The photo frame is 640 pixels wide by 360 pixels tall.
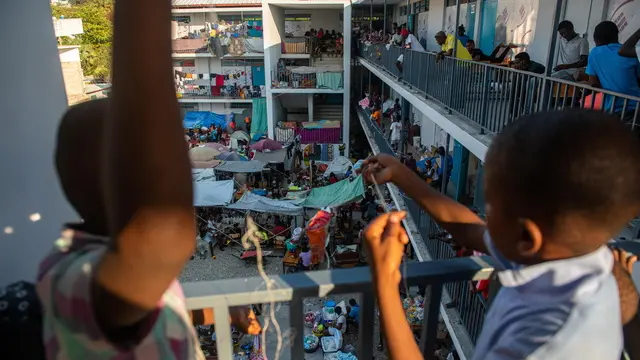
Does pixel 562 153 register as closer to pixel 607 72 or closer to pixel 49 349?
pixel 49 349

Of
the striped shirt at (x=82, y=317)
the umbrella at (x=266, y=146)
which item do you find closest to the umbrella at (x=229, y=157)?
the umbrella at (x=266, y=146)

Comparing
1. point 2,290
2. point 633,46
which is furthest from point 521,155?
point 633,46

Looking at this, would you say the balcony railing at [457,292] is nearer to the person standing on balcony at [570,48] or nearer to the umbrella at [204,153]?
the person standing on balcony at [570,48]

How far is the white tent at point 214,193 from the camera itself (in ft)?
46.6

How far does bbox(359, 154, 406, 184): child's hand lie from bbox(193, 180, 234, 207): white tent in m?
13.0

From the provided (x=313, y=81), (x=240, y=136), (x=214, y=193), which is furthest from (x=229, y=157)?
(x=313, y=81)

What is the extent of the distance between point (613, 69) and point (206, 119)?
24.8 metres

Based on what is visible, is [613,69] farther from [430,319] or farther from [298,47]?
[298,47]

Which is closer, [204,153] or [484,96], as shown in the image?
[484,96]

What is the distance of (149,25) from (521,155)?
723 mm

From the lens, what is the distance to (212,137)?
25125mm

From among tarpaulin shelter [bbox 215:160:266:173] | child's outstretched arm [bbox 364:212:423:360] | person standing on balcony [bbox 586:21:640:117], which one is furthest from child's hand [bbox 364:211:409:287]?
tarpaulin shelter [bbox 215:160:266:173]

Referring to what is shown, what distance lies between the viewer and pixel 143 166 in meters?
0.53

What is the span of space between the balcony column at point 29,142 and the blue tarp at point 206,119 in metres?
26.0
